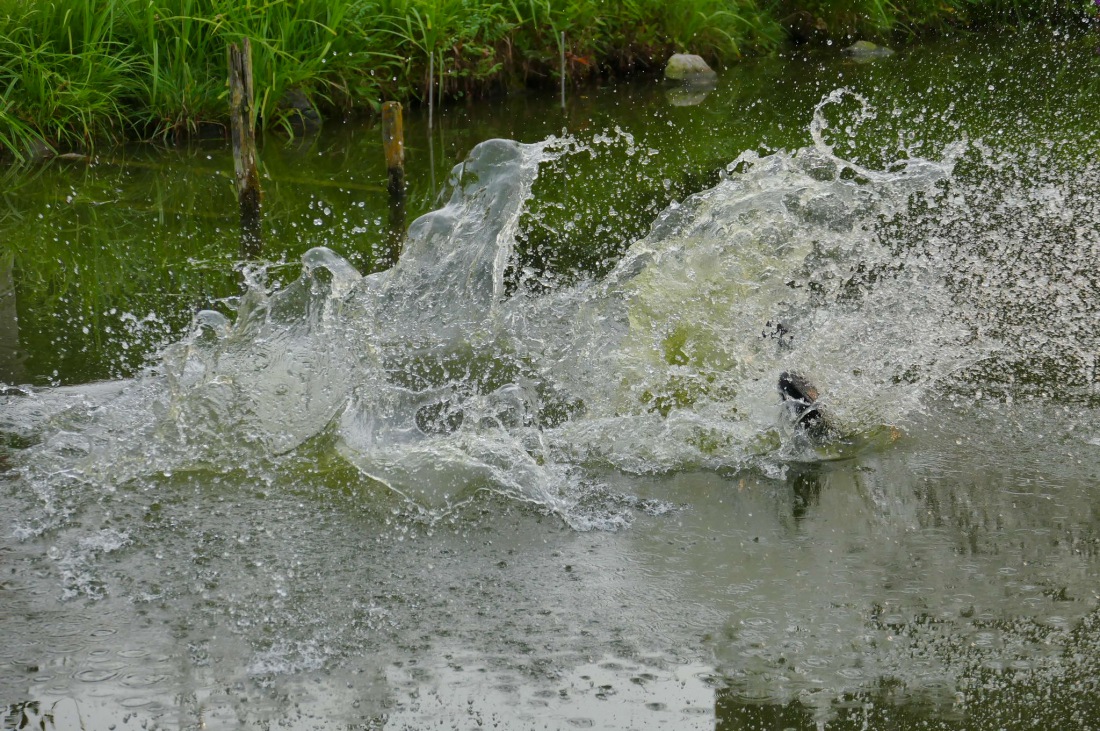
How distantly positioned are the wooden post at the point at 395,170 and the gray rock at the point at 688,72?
5231 millimetres

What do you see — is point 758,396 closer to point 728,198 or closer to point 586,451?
point 586,451

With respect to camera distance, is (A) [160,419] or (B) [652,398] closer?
(A) [160,419]

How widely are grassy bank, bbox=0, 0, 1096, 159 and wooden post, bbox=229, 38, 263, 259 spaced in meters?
1.99

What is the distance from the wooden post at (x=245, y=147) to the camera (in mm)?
5914

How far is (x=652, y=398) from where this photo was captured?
403 cm

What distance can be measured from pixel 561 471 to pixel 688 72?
8443mm

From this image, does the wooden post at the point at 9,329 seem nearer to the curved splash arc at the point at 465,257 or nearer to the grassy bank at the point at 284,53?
the curved splash arc at the point at 465,257

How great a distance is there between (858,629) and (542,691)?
815 millimetres

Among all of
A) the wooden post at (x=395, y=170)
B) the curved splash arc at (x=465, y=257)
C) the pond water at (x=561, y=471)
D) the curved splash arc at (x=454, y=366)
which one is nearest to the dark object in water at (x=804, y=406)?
the pond water at (x=561, y=471)

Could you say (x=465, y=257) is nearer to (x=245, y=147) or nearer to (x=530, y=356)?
(x=530, y=356)

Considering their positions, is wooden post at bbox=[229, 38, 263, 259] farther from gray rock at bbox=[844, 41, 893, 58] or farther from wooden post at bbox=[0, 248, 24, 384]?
gray rock at bbox=[844, 41, 893, 58]

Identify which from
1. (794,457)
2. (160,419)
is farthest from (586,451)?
(160,419)

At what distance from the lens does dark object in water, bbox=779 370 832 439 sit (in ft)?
12.5

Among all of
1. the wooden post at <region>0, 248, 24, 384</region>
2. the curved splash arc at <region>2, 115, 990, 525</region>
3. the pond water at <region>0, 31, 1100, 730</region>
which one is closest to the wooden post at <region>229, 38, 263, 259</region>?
the pond water at <region>0, 31, 1100, 730</region>
